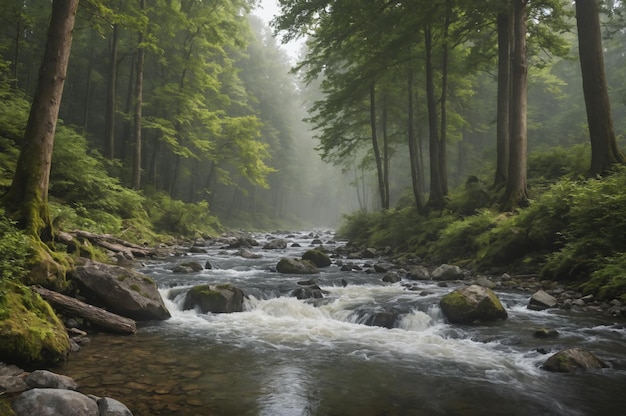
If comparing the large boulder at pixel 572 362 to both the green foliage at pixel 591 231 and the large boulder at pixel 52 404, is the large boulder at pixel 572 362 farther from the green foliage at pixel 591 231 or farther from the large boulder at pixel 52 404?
the large boulder at pixel 52 404

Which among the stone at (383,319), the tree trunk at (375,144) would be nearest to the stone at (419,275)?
the stone at (383,319)

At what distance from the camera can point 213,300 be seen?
865 cm

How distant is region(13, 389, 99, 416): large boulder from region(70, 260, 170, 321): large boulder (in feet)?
12.4

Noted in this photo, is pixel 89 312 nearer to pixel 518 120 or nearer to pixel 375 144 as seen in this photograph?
pixel 518 120

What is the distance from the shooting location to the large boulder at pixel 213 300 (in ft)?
28.3

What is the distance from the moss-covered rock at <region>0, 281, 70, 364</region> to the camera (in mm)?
4547

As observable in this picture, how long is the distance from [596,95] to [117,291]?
559 inches

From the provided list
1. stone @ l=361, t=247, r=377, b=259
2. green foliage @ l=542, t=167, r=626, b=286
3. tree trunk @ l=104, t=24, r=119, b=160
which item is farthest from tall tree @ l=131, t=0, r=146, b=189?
green foliage @ l=542, t=167, r=626, b=286

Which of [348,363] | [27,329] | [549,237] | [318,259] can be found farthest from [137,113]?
[549,237]

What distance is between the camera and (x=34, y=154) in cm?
762

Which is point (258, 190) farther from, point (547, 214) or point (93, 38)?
point (547, 214)

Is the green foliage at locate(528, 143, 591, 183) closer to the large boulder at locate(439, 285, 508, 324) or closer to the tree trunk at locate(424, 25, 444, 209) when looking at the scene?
the tree trunk at locate(424, 25, 444, 209)

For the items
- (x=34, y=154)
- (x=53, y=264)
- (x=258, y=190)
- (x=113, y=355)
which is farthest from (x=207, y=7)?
(x=258, y=190)

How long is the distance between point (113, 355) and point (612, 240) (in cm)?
1017
